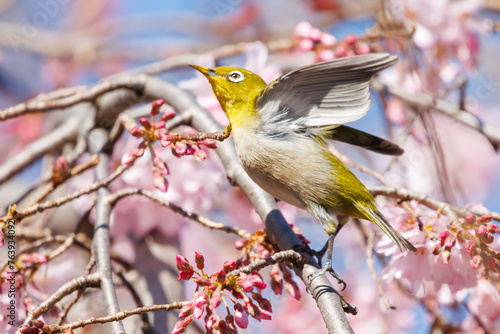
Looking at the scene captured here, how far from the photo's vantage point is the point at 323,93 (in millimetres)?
1359

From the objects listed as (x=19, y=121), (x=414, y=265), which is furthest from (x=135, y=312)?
(x=19, y=121)

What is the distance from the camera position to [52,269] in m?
2.03

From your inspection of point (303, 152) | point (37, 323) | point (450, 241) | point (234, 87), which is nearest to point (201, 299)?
point (37, 323)

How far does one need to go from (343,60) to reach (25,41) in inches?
122

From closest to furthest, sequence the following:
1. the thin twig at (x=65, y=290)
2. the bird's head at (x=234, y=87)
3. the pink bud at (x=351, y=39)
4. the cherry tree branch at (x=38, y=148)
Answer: the thin twig at (x=65, y=290) < the bird's head at (x=234, y=87) < the cherry tree branch at (x=38, y=148) < the pink bud at (x=351, y=39)

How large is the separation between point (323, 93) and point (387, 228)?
0.41 m

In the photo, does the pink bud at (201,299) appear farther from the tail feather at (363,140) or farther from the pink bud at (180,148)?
the tail feather at (363,140)

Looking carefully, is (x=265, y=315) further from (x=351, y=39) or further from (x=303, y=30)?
(x=303, y=30)

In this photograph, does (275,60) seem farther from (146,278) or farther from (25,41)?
(25,41)

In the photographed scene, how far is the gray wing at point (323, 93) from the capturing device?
49.3 inches

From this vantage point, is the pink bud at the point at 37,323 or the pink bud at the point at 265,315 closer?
the pink bud at the point at 37,323

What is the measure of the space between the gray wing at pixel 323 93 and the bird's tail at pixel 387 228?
277mm

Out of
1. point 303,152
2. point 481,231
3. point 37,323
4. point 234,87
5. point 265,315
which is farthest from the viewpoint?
point 234,87

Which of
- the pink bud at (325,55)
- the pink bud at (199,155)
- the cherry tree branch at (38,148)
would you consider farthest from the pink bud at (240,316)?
the pink bud at (325,55)
